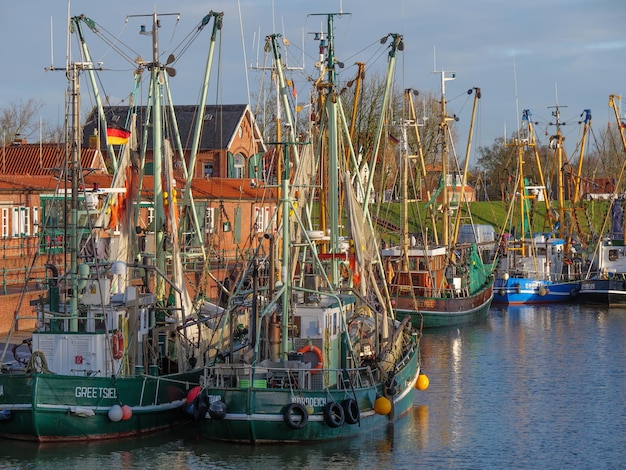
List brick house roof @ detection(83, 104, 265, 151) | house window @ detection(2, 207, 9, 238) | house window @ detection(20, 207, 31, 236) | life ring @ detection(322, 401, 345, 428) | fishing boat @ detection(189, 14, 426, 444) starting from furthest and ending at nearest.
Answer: brick house roof @ detection(83, 104, 265, 151) → house window @ detection(20, 207, 31, 236) → house window @ detection(2, 207, 9, 238) → life ring @ detection(322, 401, 345, 428) → fishing boat @ detection(189, 14, 426, 444)

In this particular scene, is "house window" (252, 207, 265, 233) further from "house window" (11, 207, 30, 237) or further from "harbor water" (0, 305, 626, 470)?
"house window" (11, 207, 30, 237)

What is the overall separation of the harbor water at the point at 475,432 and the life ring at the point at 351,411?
635mm

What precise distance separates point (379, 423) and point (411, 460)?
2328mm

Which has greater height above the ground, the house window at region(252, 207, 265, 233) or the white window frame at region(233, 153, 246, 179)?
the white window frame at region(233, 153, 246, 179)

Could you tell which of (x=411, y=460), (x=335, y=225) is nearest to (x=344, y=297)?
(x=335, y=225)

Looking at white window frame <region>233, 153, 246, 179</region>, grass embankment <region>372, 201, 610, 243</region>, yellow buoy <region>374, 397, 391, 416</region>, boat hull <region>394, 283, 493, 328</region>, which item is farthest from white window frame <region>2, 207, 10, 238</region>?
grass embankment <region>372, 201, 610, 243</region>

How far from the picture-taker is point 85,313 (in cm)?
3083

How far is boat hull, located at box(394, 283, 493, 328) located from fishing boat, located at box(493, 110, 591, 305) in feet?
37.3

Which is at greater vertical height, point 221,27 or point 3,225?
point 221,27

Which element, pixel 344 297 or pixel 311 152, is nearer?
pixel 344 297

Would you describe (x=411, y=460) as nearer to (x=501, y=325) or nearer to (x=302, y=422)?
(x=302, y=422)

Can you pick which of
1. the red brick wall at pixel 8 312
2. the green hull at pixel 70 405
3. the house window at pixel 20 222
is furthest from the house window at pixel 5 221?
the green hull at pixel 70 405

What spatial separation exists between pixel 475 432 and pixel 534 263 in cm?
3936

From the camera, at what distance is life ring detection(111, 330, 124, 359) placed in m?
29.9
